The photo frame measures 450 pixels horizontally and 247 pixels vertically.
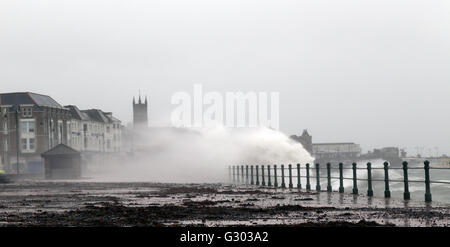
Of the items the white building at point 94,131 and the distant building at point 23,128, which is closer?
the distant building at point 23,128

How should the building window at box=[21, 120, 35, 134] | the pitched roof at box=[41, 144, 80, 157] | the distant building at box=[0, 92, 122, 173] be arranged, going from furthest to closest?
the building window at box=[21, 120, 35, 134], the distant building at box=[0, 92, 122, 173], the pitched roof at box=[41, 144, 80, 157]

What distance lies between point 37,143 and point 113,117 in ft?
152

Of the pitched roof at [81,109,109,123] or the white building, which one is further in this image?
the pitched roof at [81,109,109,123]

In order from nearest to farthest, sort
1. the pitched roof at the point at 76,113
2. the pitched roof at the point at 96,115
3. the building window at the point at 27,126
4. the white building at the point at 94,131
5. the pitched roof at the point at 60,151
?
1. the pitched roof at the point at 60,151
2. the building window at the point at 27,126
3. the white building at the point at 94,131
4. the pitched roof at the point at 76,113
5. the pitched roof at the point at 96,115

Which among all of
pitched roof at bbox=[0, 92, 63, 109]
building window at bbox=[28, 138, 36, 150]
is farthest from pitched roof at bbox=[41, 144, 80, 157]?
pitched roof at bbox=[0, 92, 63, 109]

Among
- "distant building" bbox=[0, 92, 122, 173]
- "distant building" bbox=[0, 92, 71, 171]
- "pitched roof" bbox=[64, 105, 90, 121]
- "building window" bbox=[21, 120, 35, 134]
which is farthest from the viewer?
"pitched roof" bbox=[64, 105, 90, 121]

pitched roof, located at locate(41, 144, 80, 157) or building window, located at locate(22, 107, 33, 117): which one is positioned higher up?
building window, located at locate(22, 107, 33, 117)

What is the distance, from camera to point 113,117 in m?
154

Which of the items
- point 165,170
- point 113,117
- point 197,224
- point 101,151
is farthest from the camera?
point 113,117

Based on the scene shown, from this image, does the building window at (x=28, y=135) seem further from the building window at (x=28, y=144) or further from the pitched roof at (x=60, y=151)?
the pitched roof at (x=60, y=151)

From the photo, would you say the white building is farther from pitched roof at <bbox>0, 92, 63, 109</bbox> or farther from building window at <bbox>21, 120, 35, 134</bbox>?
building window at <bbox>21, 120, 35, 134</bbox>

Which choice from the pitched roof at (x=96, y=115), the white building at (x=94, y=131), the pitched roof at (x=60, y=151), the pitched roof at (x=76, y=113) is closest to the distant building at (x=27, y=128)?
the white building at (x=94, y=131)
